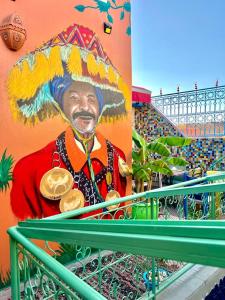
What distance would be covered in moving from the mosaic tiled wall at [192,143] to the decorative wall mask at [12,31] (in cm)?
597

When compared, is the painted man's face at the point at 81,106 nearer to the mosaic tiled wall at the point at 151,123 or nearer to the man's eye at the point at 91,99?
the man's eye at the point at 91,99

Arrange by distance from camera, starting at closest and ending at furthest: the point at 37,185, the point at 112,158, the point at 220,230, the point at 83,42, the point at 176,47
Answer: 1. the point at 220,230
2. the point at 37,185
3. the point at 83,42
4. the point at 112,158
5. the point at 176,47

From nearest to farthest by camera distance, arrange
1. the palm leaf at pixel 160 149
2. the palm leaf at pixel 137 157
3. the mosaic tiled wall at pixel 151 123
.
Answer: the palm leaf at pixel 160 149, the palm leaf at pixel 137 157, the mosaic tiled wall at pixel 151 123

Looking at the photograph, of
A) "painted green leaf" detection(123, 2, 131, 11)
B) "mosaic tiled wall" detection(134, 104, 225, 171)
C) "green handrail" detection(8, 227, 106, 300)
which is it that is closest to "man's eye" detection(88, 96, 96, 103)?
"painted green leaf" detection(123, 2, 131, 11)

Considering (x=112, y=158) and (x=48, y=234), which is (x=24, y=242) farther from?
(x=112, y=158)

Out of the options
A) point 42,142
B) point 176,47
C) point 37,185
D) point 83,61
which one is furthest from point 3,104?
point 176,47

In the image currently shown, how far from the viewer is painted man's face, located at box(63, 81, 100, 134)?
12.8 ft

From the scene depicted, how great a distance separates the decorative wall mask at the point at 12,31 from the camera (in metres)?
3.00

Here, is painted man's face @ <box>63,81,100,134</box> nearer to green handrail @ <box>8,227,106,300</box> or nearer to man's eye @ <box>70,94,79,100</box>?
man's eye @ <box>70,94,79,100</box>

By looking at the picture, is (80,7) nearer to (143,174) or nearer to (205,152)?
(143,174)

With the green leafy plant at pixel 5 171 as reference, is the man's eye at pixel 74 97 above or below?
above

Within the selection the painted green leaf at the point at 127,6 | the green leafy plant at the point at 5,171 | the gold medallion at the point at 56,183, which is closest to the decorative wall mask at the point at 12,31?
the green leafy plant at the point at 5,171

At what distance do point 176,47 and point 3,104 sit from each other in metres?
8.44

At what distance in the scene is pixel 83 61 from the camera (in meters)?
4.10
